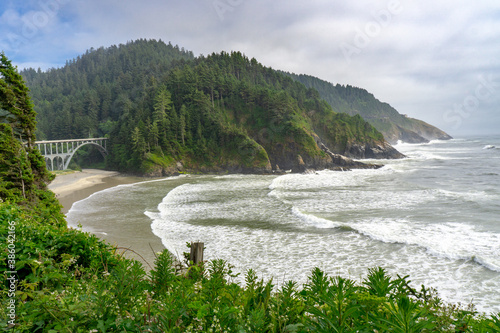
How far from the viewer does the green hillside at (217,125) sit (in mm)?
58000

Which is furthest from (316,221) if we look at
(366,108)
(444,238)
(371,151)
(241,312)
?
(366,108)

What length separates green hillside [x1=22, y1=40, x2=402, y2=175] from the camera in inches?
2283

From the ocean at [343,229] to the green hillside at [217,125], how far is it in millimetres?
28231

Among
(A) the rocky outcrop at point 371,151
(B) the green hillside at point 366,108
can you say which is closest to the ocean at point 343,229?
(A) the rocky outcrop at point 371,151

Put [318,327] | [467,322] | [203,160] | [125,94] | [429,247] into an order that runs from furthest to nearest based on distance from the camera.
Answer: [125,94] < [203,160] < [429,247] < [467,322] < [318,327]

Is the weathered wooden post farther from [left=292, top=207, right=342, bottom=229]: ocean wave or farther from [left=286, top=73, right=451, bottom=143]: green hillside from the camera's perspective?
[left=286, top=73, right=451, bottom=143]: green hillside

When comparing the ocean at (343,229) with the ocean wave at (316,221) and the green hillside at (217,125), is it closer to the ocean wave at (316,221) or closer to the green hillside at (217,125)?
the ocean wave at (316,221)

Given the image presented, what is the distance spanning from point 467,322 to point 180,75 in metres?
78.5

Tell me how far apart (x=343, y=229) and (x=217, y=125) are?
50449mm

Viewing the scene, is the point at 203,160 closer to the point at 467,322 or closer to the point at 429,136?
the point at 467,322

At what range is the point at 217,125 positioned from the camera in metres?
63.4

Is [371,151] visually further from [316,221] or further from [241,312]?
[241,312]

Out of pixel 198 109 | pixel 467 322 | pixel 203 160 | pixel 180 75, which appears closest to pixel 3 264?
pixel 467 322

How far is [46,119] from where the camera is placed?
307 feet
